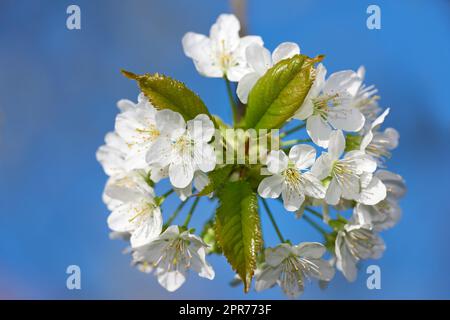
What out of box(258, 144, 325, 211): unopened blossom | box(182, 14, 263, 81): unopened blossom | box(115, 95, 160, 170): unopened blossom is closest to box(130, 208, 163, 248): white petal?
box(115, 95, 160, 170): unopened blossom

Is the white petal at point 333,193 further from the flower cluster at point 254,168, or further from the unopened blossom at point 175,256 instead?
the unopened blossom at point 175,256

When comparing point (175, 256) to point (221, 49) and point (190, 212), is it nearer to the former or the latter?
point (190, 212)

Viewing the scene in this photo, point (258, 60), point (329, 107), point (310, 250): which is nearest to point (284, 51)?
point (258, 60)

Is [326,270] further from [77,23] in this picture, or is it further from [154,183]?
[77,23]

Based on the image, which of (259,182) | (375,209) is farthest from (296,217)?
(375,209)

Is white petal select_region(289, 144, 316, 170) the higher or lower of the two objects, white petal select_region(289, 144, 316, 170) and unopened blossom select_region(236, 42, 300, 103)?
the lower

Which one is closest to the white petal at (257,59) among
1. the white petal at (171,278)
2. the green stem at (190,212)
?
the green stem at (190,212)

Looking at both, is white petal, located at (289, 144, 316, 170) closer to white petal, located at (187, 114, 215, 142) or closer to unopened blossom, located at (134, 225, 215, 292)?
white petal, located at (187, 114, 215, 142)
